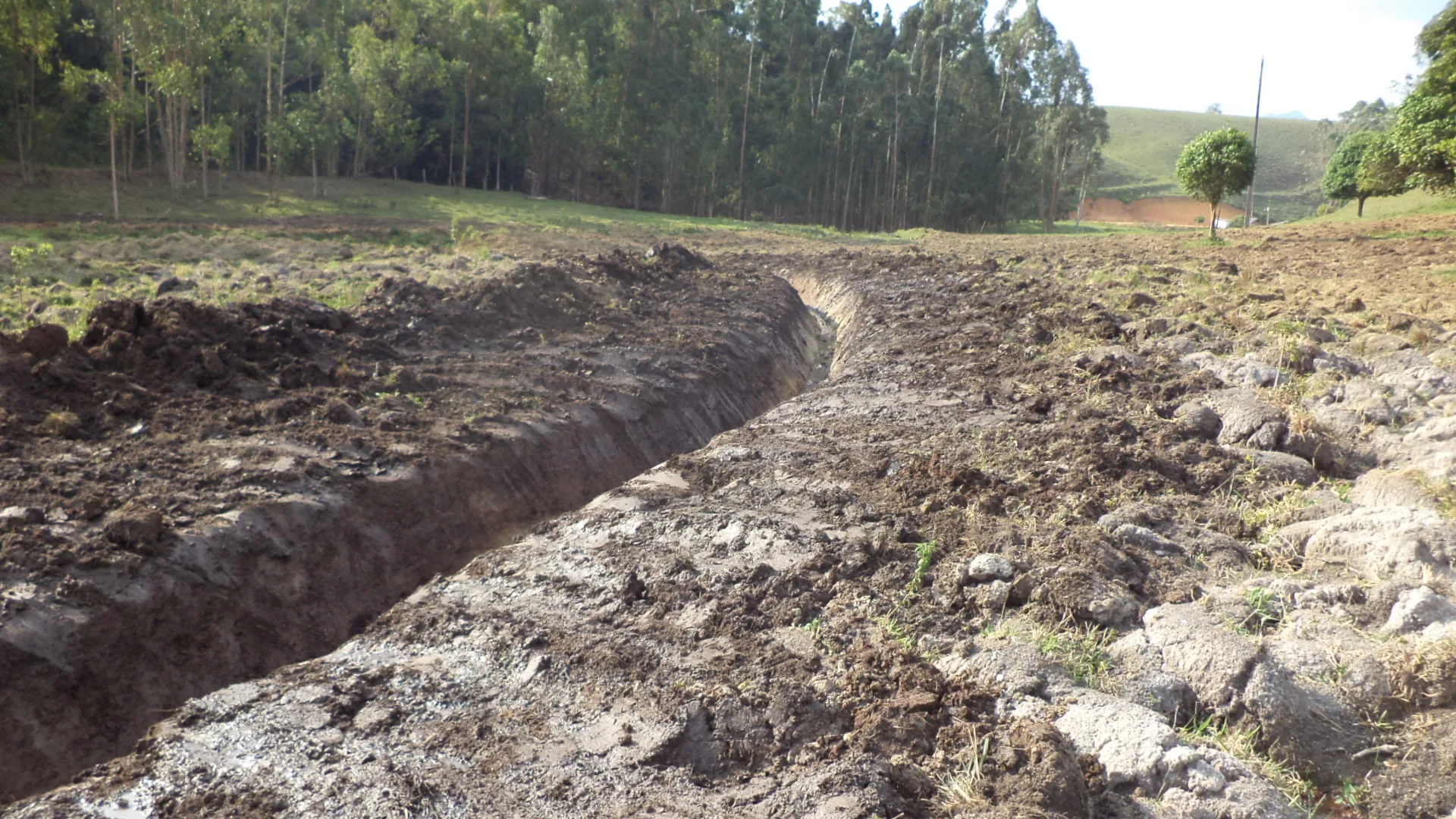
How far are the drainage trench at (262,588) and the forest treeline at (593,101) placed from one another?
2667 centimetres

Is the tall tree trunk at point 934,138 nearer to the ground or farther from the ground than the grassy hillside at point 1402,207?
farther from the ground

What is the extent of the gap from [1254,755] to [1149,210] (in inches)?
3382

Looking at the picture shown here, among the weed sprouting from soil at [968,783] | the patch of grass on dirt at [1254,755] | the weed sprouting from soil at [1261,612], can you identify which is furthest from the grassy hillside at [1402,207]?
the weed sprouting from soil at [968,783]

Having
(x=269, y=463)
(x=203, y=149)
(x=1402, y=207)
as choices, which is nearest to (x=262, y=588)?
(x=269, y=463)

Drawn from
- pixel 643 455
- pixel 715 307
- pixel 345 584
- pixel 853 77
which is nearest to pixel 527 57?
pixel 853 77

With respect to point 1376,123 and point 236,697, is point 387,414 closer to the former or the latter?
point 236,697

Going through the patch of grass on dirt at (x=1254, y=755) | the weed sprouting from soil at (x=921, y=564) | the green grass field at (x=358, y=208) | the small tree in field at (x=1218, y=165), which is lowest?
the patch of grass on dirt at (x=1254, y=755)

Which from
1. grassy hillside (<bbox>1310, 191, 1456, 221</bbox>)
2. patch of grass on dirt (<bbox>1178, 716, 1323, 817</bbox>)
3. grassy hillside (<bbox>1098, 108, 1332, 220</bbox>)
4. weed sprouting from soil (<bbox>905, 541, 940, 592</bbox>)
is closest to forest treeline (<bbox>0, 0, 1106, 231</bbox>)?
grassy hillside (<bbox>1310, 191, 1456, 221</bbox>)

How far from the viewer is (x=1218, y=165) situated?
75.2 feet

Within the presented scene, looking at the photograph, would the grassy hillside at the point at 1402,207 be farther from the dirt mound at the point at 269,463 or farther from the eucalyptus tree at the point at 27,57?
the eucalyptus tree at the point at 27,57

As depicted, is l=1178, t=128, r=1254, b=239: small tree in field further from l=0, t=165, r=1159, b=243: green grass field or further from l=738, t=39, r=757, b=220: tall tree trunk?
l=738, t=39, r=757, b=220: tall tree trunk

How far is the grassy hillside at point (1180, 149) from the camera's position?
3388 inches

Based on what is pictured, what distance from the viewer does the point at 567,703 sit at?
484 centimetres

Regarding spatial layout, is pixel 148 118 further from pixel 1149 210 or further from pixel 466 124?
pixel 1149 210
